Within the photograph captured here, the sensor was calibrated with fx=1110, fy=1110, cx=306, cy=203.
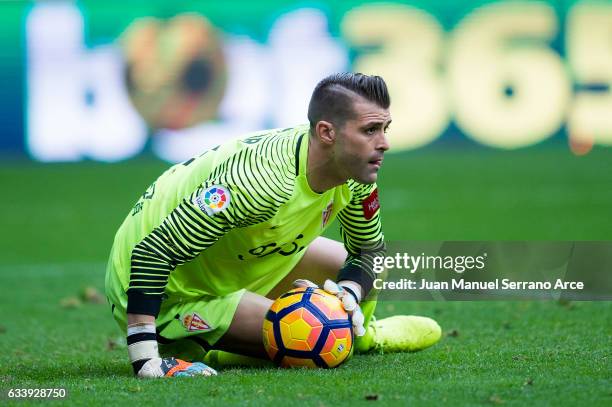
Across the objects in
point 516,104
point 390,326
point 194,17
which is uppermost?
point 194,17

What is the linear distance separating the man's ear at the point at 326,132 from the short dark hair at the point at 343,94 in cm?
2

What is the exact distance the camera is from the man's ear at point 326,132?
5879mm

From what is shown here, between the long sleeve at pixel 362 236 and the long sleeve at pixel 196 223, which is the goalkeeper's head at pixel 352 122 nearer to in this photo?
the long sleeve at pixel 196 223

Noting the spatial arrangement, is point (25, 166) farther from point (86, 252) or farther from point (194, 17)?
point (86, 252)

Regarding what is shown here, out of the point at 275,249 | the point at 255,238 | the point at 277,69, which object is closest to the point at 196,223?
the point at 255,238

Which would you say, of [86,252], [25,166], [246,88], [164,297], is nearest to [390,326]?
[164,297]

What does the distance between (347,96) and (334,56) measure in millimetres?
15553

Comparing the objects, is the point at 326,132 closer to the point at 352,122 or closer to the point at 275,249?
the point at 352,122

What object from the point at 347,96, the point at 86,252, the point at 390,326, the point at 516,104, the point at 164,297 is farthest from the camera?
the point at 516,104

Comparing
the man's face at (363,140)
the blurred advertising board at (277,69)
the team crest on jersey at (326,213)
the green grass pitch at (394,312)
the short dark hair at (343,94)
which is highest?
the blurred advertising board at (277,69)

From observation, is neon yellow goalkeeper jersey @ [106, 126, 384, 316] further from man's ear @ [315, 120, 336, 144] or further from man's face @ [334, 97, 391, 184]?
man's face @ [334, 97, 391, 184]

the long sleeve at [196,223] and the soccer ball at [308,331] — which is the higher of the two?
the long sleeve at [196,223]

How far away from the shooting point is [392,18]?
840 inches

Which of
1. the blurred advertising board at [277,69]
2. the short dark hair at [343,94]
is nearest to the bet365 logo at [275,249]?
the short dark hair at [343,94]
